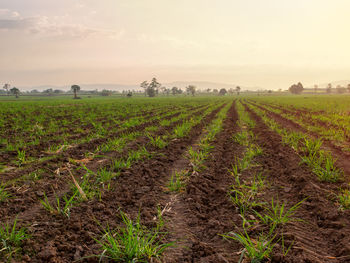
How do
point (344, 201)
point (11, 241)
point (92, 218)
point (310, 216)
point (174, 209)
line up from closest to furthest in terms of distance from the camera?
1. point (11, 241)
2. point (92, 218)
3. point (310, 216)
4. point (344, 201)
5. point (174, 209)

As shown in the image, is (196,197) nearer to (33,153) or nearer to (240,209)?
(240,209)

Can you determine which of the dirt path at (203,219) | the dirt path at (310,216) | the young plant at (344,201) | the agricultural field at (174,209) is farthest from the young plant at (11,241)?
the young plant at (344,201)

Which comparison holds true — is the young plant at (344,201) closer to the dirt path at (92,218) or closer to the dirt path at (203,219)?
the dirt path at (203,219)

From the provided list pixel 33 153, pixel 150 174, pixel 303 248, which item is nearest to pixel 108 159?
pixel 150 174

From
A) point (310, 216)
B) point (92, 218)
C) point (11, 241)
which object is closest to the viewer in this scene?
point (11, 241)

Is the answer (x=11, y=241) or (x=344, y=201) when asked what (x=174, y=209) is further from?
(x=344, y=201)

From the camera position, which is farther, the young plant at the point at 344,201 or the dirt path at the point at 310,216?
the young plant at the point at 344,201

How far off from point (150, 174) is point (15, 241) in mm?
2886

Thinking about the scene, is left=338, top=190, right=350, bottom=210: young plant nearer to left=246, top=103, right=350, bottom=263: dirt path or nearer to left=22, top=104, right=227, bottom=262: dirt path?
left=246, top=103, right=350, bottom=263: dirt path

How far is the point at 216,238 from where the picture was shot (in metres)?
2.87

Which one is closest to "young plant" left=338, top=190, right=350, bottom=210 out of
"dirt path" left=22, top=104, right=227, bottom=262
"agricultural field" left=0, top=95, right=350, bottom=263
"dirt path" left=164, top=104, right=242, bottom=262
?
"agricultural field" left=0, top=95, right=350, bottom=263

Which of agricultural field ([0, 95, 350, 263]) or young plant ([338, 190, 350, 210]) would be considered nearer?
agricultural field ([0, 95, 350, 263])

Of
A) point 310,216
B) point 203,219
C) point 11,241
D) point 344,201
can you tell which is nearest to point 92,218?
point 11,241

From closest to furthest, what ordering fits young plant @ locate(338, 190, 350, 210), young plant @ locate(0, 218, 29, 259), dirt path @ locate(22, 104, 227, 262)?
1. young plant @ locate(0, 218, 29, 259)
2. dirt path @ locate(22, 104, 227, 262)
3. young plant @ locate(338, 190, 350, 210)
